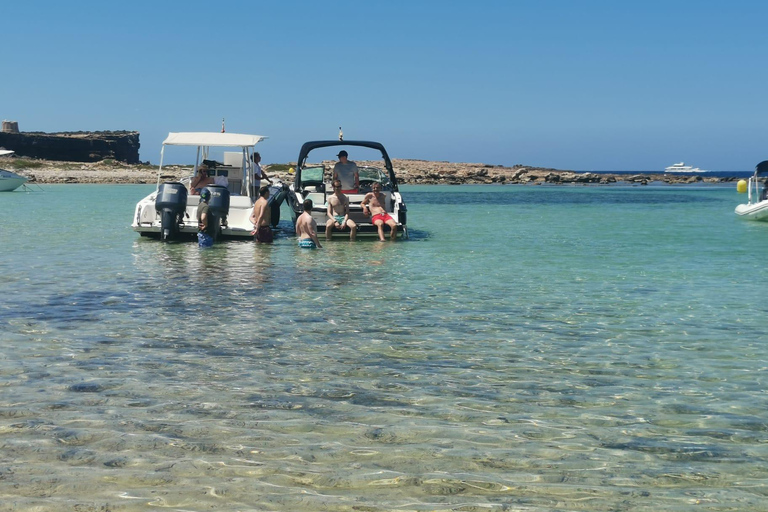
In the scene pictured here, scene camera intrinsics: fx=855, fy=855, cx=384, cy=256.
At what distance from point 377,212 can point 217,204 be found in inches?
149

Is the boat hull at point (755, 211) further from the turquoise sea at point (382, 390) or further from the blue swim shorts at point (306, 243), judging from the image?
the blue swim shorts at point (306, 243)

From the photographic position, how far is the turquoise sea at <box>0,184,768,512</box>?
4.51m

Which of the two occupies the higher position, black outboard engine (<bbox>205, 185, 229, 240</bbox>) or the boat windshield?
the boat windshield

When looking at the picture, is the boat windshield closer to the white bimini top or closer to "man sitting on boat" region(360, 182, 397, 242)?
"man sitting on boat" region(360, 182, 397, 242)

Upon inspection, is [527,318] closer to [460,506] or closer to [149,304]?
[149,304]

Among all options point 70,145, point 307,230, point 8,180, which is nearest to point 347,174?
point 307,230

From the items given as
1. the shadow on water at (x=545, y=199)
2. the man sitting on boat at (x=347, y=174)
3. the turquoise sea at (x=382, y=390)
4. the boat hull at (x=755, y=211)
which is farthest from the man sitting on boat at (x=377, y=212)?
the shadow on water at (x=545, y=199)

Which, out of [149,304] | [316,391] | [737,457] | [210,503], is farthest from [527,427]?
[149,304]

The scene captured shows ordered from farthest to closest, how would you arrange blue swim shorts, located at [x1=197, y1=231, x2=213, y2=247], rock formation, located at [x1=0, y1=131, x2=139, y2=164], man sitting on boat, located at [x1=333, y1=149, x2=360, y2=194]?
rock formation, located at [x1=0, y1=131, x2=139, y2=164]
man sitting on boat, located at [x1=333, y1=149, x2=360, y2=194]
blue swim shorts, located at [x1=197, y1=231, x2=213, y2=247]

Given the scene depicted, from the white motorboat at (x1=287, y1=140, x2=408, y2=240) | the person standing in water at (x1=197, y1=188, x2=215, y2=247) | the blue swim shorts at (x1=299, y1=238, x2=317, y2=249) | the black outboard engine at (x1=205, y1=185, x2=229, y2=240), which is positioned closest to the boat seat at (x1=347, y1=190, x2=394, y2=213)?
the white motorboat at (x1=287, y1=140, x2=408, y2=240)

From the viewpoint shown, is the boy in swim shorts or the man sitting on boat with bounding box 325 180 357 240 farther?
the man sitting on boat with bounding box 325 180 357 240

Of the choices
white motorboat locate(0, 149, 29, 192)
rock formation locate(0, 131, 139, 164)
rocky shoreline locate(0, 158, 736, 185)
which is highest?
rock formation locate(0, 131, 139, 164)

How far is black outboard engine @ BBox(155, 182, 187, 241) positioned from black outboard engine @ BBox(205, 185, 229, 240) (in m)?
0.62

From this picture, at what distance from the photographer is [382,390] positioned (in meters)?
6.54
